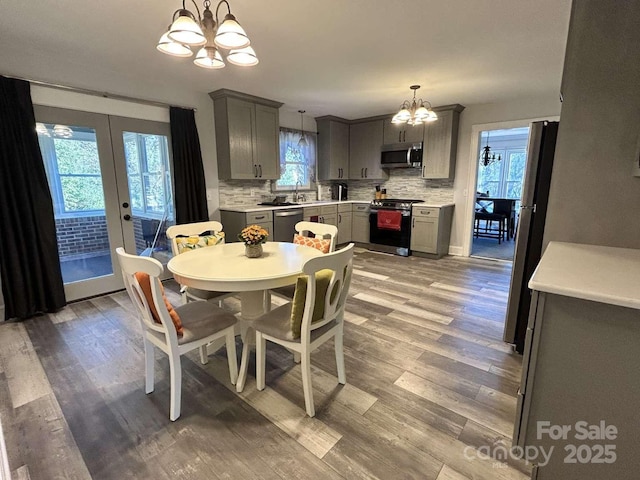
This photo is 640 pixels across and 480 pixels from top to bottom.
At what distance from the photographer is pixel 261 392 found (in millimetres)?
1891

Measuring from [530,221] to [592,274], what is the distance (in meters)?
1.20

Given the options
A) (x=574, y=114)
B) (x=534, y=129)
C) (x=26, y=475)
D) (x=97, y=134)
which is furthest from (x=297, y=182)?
(x=26, y=475)

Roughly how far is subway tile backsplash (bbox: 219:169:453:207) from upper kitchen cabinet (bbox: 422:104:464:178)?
32cm

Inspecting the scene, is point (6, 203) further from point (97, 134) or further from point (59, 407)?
point (59, 407)

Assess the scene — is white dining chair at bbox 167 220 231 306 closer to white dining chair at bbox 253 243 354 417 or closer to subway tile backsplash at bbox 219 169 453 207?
white dining chair at bbox 253 243 354 417

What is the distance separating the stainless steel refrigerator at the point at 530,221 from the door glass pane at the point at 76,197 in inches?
158

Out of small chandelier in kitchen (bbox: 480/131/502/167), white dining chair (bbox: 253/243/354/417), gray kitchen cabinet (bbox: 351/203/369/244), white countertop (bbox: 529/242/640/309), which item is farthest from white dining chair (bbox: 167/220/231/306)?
small chandelier in kitchen (bbox: 480/131/502/167)

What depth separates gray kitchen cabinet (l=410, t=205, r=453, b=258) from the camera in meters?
4.89

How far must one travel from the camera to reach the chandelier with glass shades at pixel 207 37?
150 centimetres

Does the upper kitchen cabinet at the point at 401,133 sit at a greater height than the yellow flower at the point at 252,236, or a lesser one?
greater

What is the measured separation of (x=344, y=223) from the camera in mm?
5770

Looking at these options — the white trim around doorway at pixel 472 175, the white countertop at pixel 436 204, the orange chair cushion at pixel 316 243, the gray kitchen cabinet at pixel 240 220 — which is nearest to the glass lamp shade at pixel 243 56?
the orange chair cushion at pixel 316 243

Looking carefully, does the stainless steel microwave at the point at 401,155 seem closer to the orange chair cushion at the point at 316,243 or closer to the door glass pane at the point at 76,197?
the orange chair cushion at the point at 316,243

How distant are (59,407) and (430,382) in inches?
87.5
